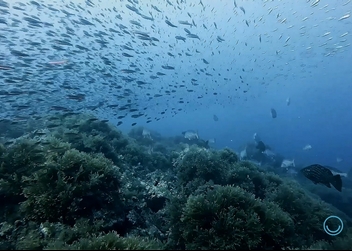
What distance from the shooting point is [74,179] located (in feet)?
17.2

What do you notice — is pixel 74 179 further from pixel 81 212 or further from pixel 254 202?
pixel 254 202

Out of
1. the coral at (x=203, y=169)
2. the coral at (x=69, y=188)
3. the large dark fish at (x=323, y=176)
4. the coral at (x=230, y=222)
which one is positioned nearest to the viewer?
the coral at (x=230, y=222)

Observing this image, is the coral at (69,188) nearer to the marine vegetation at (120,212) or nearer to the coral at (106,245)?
the marine vegetation at (120,212)

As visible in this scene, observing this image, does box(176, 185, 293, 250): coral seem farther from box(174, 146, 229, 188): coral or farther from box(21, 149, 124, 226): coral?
box(174, 146, 229, 188): coral

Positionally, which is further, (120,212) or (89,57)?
(89,57)

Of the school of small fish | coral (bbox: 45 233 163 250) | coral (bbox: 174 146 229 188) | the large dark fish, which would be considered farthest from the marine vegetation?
the school of small fish

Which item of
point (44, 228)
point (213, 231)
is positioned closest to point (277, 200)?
point (213, 231)

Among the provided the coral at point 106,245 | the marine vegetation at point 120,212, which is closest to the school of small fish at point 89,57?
the marine vegetation at point 120,212

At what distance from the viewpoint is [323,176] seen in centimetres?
675

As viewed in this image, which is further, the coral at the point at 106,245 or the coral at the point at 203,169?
the coral at the point at 203,169

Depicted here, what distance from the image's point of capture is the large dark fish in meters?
6.66

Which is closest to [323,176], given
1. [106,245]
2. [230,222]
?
[230,222]

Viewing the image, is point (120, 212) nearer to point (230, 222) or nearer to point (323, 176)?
point (230, 222)

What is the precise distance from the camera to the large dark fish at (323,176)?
21.9ft
